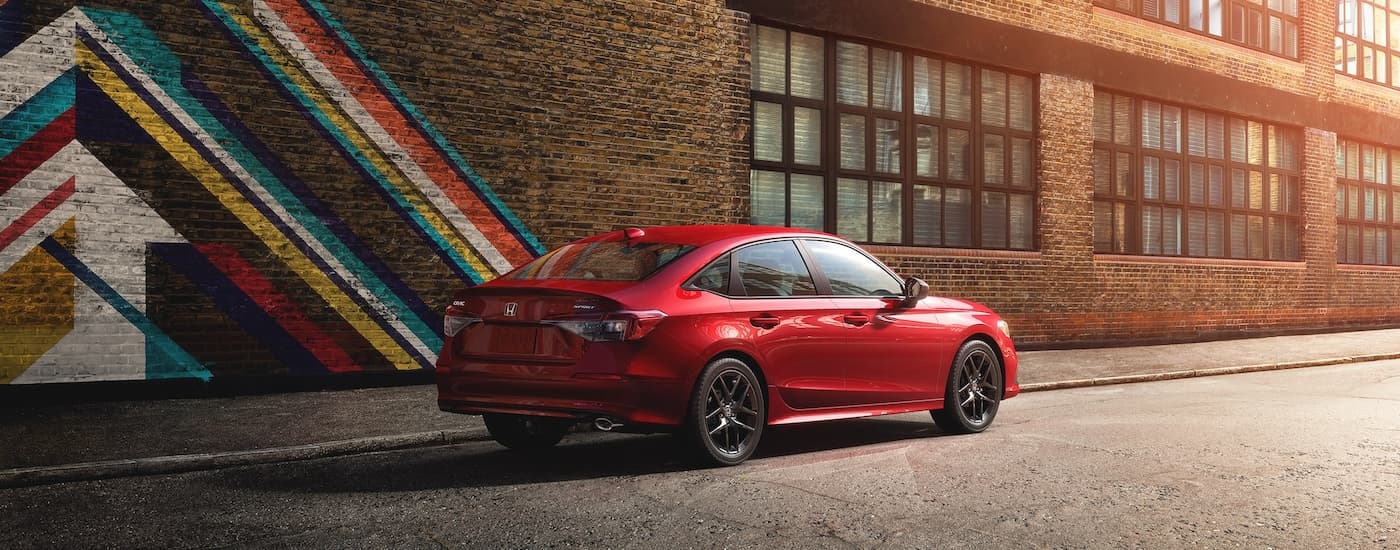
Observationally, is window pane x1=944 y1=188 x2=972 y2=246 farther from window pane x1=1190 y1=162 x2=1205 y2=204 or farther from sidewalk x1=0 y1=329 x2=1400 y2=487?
window pane x1=1190 y1=162 x2=1205 y2=204

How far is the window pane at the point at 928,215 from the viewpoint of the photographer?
49.4ft

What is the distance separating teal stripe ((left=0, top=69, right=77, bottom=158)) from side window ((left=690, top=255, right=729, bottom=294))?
6.08m

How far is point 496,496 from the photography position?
543 centimetres

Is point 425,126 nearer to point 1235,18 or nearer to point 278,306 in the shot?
point 278,306

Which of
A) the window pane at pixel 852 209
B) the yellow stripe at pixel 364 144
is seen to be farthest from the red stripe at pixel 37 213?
the window pane at pixel 852 209

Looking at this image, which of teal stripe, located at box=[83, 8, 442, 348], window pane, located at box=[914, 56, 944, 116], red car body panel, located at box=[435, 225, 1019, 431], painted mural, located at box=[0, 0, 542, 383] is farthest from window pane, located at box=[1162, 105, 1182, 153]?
teal stripe, located at box=[83, 8, 442, 348]

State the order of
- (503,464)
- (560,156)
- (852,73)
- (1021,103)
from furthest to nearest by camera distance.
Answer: (1021,103)
(852,73)
(560,156)
(503,464)

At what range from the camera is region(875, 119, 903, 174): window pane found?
1460cm

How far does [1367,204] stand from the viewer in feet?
75.2

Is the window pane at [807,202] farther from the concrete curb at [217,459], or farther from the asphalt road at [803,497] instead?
the concrete curb at [217,459]

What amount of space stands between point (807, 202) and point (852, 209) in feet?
2.60

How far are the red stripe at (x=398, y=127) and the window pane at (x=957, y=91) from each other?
7.04 meters

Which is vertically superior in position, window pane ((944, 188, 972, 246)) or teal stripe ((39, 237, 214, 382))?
window pane ((944, 188, 972, 246))

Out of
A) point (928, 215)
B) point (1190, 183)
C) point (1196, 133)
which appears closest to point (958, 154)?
point (928, 215)
